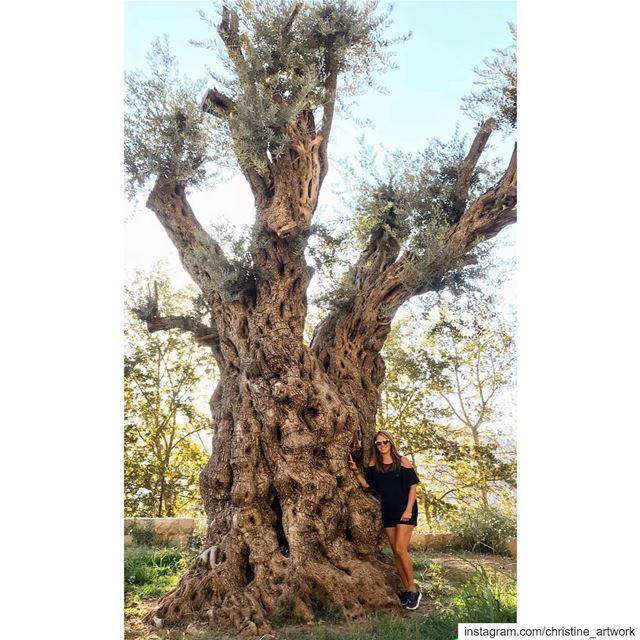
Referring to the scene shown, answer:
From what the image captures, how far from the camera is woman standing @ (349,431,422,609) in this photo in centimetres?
581

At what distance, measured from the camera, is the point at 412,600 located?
568 cm

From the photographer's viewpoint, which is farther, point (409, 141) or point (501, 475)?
point (501, 475)

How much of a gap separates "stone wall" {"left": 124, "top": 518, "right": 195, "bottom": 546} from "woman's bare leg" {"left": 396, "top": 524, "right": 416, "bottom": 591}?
3.72 metres

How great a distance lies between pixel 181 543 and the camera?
8.45m

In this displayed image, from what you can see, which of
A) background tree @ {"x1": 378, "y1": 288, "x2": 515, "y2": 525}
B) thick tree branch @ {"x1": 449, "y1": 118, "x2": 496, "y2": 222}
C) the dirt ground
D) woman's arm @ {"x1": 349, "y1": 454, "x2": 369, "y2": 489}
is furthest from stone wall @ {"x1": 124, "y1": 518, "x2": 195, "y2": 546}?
thick tree branch @ {"x1": 449, "y1": 118, "x2": 496, "y2": 222}

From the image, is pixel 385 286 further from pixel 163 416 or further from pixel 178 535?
pixel 163 416

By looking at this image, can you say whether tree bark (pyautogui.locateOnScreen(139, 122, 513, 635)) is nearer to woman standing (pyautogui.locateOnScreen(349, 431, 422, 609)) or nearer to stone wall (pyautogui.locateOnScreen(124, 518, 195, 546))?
woman standing (pyautogui.locateOnScreen(349, 431, 422, 609))

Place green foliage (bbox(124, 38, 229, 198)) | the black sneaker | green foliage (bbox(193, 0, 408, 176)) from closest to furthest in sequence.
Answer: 1. the black sneaker
2. green foliage (bbox(193, 0, 408, 176))
3. green foliage (bbox(124, 38, 229, 198))
